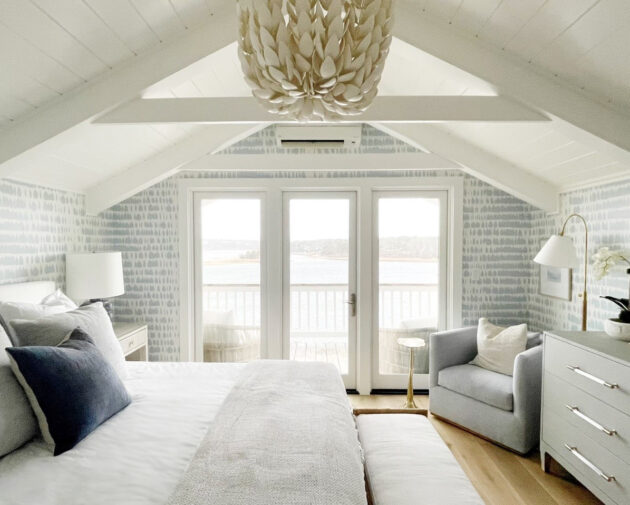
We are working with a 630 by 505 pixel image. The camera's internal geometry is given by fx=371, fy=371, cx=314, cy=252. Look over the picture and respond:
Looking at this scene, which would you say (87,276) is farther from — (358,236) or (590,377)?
(590,377)

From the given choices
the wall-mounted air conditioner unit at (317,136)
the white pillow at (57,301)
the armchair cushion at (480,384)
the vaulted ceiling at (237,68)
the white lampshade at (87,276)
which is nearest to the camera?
the vaulted ceiling at (237,68)

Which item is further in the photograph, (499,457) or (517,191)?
(517,191)

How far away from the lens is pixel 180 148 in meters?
3.18

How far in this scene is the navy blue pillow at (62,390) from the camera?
1355mm

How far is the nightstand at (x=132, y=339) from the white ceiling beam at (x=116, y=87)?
1478 mm

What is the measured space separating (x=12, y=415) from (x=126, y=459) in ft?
1.46

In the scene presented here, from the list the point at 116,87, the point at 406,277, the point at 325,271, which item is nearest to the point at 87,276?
the point at 116,87

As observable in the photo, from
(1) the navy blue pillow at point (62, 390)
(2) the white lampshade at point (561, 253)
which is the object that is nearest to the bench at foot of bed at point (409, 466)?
(1) the navy blue pillow at point (62, 390)

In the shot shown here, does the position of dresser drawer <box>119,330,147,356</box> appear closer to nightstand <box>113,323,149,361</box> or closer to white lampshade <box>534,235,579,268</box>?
nightstand <box>113,323,149,361</box>

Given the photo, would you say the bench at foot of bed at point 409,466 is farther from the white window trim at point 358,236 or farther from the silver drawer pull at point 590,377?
the white window trim at point 358,236

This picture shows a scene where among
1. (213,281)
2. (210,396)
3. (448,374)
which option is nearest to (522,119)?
(448,374)

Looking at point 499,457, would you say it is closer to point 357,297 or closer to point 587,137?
point 357,297

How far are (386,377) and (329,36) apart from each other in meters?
3.37

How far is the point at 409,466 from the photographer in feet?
5.24
